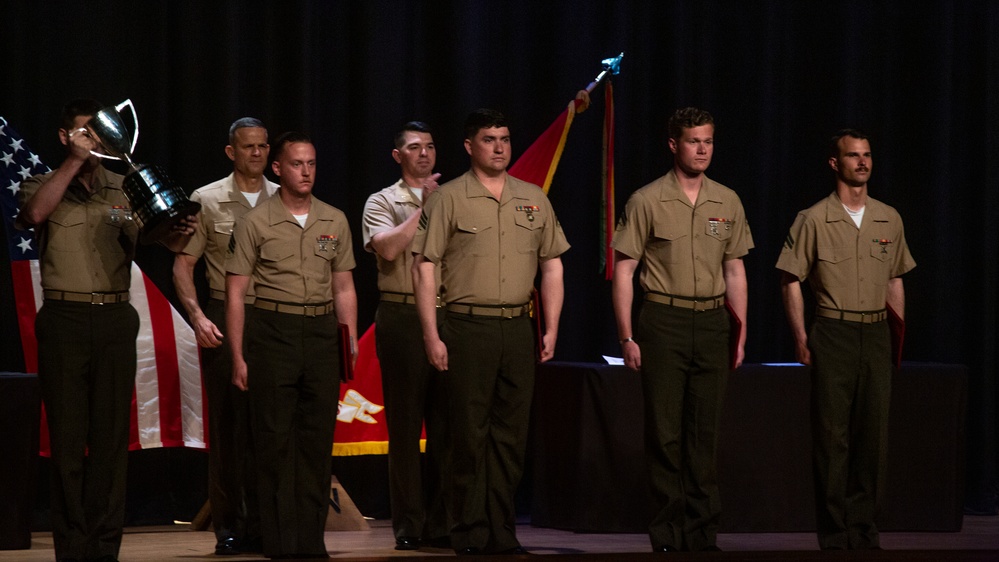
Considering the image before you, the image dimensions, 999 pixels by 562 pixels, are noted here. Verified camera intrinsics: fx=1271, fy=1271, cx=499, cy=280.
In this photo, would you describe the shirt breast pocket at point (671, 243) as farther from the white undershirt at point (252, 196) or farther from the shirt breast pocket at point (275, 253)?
the white undershirt at point (252, 196)

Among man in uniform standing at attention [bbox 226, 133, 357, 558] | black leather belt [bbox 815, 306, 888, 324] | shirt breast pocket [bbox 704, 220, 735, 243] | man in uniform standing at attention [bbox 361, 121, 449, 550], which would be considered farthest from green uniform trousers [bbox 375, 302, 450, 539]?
black leather belt [bbox 815, 306, 888, 324]

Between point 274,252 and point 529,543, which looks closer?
point 274,252

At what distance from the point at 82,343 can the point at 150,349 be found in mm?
1466

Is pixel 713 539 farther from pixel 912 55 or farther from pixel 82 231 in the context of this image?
pixel 912 55

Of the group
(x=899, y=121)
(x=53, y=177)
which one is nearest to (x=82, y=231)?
(x=53, y=177)

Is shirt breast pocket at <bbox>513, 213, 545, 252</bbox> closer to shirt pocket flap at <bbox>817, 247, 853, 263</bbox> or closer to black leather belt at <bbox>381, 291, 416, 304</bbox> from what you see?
black leather belt at <bbox>381, 291, 416, 304</bbox>

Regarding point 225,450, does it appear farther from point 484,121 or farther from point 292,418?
point 484,121

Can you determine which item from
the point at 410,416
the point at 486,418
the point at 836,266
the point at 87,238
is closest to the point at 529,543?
the point at 410,416

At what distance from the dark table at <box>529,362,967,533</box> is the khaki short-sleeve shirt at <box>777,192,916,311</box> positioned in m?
0.74

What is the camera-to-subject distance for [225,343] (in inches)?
196

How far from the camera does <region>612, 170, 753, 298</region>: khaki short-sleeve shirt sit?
4.69 meters

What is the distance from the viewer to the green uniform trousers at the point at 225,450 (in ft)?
16.2

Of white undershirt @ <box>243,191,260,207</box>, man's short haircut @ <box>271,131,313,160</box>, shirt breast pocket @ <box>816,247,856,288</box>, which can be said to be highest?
man's short haircut @ <box>271,131,313,160</box>

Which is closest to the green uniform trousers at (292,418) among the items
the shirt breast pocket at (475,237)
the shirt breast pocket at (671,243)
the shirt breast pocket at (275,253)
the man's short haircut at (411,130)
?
the shirt breast pocket at (275,253)
